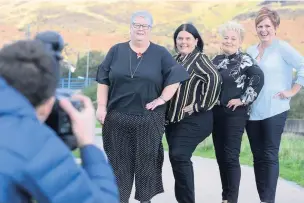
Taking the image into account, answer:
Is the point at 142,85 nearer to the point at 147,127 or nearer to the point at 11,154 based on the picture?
the point at 147,127

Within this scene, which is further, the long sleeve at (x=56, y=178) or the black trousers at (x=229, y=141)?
the black trousers at (x=229, y=141)

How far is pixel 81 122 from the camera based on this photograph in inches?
71.4

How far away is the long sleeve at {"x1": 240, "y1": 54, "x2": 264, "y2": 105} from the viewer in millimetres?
5269

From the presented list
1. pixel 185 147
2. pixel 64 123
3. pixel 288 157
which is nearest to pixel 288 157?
pixel 288 157

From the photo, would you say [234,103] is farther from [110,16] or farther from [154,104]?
[110,16]

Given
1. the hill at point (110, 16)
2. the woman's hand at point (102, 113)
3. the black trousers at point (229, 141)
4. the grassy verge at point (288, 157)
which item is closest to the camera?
the woman's hand at point (102, 113)

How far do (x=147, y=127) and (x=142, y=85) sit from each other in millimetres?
349

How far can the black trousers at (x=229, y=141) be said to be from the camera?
5402 millimetres

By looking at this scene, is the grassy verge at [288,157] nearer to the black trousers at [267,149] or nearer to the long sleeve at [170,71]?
the black trousers at [267,149]

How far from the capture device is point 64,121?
74.5 inches

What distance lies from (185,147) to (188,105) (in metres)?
0.35

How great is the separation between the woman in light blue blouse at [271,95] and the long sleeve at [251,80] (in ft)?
0.34

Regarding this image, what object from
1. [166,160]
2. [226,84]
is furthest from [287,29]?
[226,84]


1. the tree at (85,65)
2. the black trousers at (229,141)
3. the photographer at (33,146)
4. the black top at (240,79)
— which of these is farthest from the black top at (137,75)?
the tree at (85,65)
